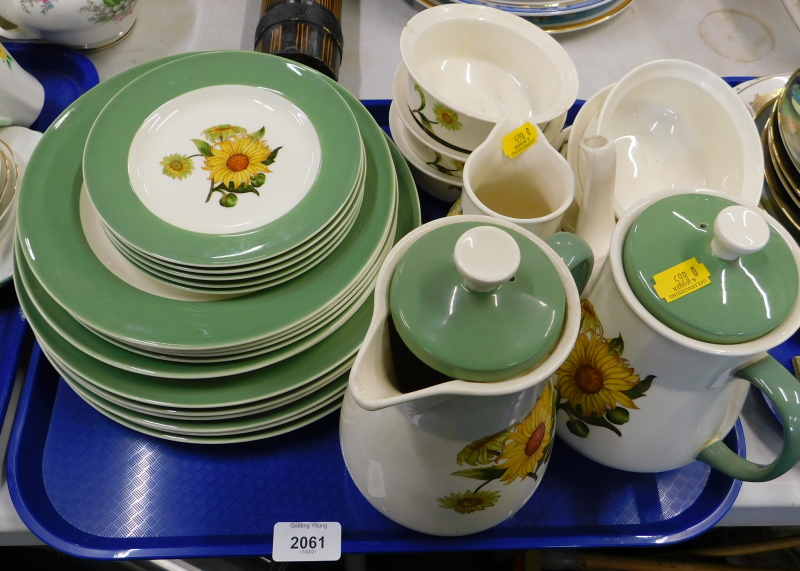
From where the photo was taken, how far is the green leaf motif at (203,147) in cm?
56

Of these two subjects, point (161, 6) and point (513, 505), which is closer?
point (513, 505)

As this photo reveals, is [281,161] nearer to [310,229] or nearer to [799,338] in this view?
[310,229]

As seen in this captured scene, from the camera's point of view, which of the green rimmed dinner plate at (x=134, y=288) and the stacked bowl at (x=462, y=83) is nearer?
the green rimmed dinner plate at (x=134, y=288)

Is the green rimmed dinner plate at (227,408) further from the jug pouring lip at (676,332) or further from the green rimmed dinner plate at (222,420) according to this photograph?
the jug pouring lip at (676,332)

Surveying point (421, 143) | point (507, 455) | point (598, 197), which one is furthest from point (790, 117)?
point (507, 455)

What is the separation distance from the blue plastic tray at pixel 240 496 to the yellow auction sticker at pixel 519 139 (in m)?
0.30

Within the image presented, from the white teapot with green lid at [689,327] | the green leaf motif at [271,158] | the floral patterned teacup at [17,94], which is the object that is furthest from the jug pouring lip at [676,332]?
the floral patterned teacup at [17,94]

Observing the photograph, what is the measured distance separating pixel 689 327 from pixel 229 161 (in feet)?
1.38

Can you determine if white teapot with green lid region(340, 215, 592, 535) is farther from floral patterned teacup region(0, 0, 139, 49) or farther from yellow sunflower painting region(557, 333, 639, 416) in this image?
floral patterned teacup region(0, 0, 139, 49)

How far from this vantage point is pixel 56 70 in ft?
2.73

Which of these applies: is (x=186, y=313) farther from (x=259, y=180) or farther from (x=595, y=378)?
(x=595, y=378)

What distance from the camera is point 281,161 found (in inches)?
21.8

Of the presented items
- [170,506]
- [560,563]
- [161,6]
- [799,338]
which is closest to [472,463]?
[170,506]

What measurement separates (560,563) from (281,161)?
0.75 metres
